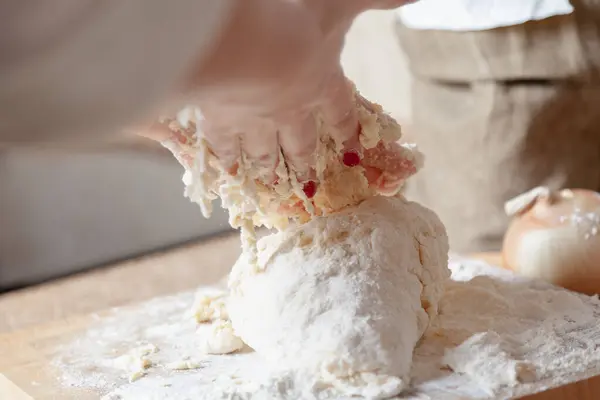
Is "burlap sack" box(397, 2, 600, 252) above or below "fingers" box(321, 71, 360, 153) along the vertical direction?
above

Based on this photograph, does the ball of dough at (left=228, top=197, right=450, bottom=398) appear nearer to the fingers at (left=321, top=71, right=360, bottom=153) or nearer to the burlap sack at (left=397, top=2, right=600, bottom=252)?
the fingers at (left=321, top=71, right=360, bottom=153)

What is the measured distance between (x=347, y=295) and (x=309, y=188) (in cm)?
13

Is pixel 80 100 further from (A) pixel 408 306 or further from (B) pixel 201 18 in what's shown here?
(A) pixel 408 306

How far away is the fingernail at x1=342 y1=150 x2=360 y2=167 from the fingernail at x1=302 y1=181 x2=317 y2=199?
0.05 m

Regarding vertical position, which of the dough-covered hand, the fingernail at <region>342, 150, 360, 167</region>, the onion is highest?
the dough-covered hand

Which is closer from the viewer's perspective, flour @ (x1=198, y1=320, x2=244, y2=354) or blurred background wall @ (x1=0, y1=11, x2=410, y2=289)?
flour @ (x1=198, y1=320, x2=244, y2=354)

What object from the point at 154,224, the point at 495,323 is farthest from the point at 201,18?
the point at 154,224

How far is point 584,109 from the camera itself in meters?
1.51

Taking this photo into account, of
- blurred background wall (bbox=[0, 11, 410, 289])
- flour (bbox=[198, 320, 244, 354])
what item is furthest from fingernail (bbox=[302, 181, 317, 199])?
blurred background wall (bbox=[0, 11, 410, 289])

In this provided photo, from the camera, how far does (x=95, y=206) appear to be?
6.82 feet

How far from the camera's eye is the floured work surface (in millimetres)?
860

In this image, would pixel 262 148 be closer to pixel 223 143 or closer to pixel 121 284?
pixel 223 143

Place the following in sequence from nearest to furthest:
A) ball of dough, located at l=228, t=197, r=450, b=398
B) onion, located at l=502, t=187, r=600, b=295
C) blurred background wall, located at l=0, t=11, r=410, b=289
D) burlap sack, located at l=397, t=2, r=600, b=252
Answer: ball of dough, located at l=228, t=197, r=450, b=398 < onion, located at l=502, t=187, r=600, b=295 < burlap sack, located at l=397, t=2, r=600, b=252 < blurred background wall, located at l=0, t=11, r=410, b=289

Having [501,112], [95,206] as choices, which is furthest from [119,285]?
[501,112]
